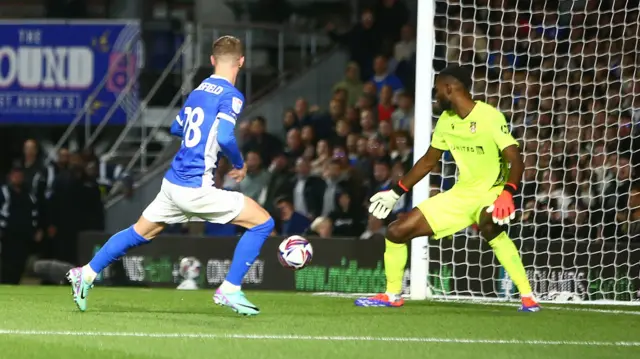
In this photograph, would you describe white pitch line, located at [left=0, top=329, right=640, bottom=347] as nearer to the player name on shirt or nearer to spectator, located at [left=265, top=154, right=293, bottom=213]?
the player name on shirt

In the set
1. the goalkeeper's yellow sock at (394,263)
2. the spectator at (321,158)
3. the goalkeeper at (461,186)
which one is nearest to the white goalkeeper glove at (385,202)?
the goalkeeper at (461,186)

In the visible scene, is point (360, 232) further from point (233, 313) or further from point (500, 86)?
point (233, 313)

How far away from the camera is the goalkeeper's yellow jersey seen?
924 cm

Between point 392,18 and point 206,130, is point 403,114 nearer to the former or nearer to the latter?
point 392,18

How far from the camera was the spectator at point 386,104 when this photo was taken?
15.1 metres

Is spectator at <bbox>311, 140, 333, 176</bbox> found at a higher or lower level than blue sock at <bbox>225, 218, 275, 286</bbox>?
higher

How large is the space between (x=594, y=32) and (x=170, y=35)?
345 inches

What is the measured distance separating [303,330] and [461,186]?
2.31m

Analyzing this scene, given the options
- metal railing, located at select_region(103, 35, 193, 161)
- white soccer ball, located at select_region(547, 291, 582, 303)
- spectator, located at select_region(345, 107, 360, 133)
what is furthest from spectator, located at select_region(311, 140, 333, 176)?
metal railing, located at select_region(103, 35, 193, 161)

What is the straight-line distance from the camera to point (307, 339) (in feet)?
23.3

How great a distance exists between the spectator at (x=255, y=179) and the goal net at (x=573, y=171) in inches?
127

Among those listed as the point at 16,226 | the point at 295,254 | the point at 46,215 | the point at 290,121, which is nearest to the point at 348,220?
the point at 290,121

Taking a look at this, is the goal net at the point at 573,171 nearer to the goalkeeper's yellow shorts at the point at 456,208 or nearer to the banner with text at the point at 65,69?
the goalkeeper's yellow shorts at the point at 456,208

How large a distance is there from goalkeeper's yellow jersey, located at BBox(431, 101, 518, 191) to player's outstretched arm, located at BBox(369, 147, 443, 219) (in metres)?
0.09
